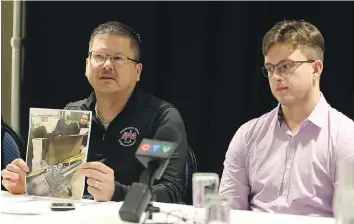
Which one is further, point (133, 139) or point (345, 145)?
point (133, 139)

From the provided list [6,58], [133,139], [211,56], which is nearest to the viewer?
[133,139]

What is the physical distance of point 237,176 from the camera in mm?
2070

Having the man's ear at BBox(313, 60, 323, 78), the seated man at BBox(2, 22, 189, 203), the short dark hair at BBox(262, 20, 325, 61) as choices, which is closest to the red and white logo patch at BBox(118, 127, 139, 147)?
the seated man at BBox(2, 22, 189, 203)

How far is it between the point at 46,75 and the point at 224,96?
124cm

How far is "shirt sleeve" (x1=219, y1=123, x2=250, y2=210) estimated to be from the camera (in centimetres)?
204

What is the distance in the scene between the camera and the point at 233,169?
2.09 m

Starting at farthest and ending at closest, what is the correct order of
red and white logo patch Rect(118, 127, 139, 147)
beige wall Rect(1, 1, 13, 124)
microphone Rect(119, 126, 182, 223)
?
beige wall Rect(1, 1, 13, 124) → red and white logo patch Rect(118, 127, 139, 147) → microphone Rect(119, 126, 182, 223)

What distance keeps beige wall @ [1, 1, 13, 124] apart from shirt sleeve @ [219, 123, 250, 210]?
221cm

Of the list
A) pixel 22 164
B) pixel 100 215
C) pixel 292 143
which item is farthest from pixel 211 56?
pixel 100 215

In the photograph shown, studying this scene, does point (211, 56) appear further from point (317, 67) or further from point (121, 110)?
point (317, 67)

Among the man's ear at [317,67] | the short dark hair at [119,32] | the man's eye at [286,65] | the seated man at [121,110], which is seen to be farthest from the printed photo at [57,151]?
the man's ear at [317,67]

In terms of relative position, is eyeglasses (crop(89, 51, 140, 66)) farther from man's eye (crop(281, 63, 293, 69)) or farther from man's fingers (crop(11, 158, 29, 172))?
man's eye (crop(281, 63, 293, 69))

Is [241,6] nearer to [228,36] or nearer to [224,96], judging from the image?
[228,36]

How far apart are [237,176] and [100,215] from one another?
65 centimetres
